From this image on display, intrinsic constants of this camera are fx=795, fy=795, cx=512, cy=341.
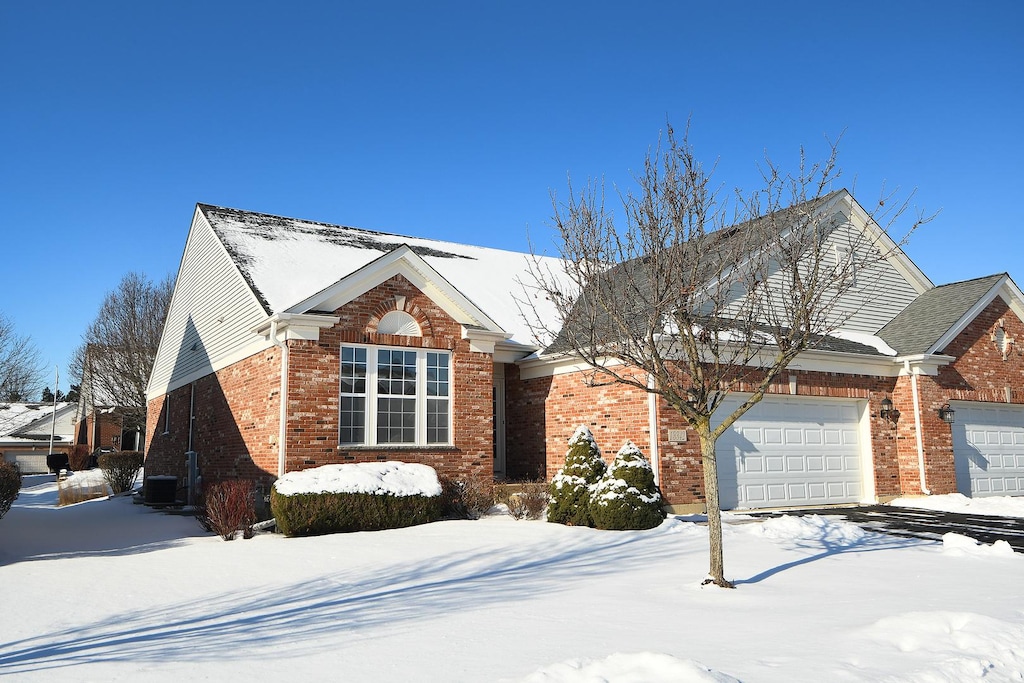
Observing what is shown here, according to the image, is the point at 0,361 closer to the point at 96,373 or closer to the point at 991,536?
the point at 96,373

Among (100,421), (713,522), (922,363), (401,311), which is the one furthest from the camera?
(100,421)

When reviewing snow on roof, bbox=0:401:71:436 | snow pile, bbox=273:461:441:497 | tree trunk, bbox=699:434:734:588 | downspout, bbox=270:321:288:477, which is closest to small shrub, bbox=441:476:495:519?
snow pile, bbox=273:461:441:497

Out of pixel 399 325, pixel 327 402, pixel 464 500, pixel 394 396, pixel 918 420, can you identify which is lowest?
pixel 464 500

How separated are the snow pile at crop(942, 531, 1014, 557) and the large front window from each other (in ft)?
A: 29.8

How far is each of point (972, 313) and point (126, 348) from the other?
114 ft

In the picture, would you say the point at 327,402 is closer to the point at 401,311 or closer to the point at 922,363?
the point at 401,311

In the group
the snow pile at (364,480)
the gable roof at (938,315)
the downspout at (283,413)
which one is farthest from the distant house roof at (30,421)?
the gable roof at (938,315)

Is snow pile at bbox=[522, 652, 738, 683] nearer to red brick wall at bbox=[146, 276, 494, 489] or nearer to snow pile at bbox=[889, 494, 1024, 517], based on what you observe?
red brick wall at bbox=[146, 276, 494, 489]

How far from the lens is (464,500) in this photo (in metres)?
14.9

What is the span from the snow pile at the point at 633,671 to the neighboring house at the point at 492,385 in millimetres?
9783

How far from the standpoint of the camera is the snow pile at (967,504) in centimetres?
1652

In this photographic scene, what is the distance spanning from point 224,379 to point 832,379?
45.6 feet

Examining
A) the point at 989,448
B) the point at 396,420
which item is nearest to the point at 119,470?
the point at 396,420

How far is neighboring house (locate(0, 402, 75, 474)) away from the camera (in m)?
53.7
